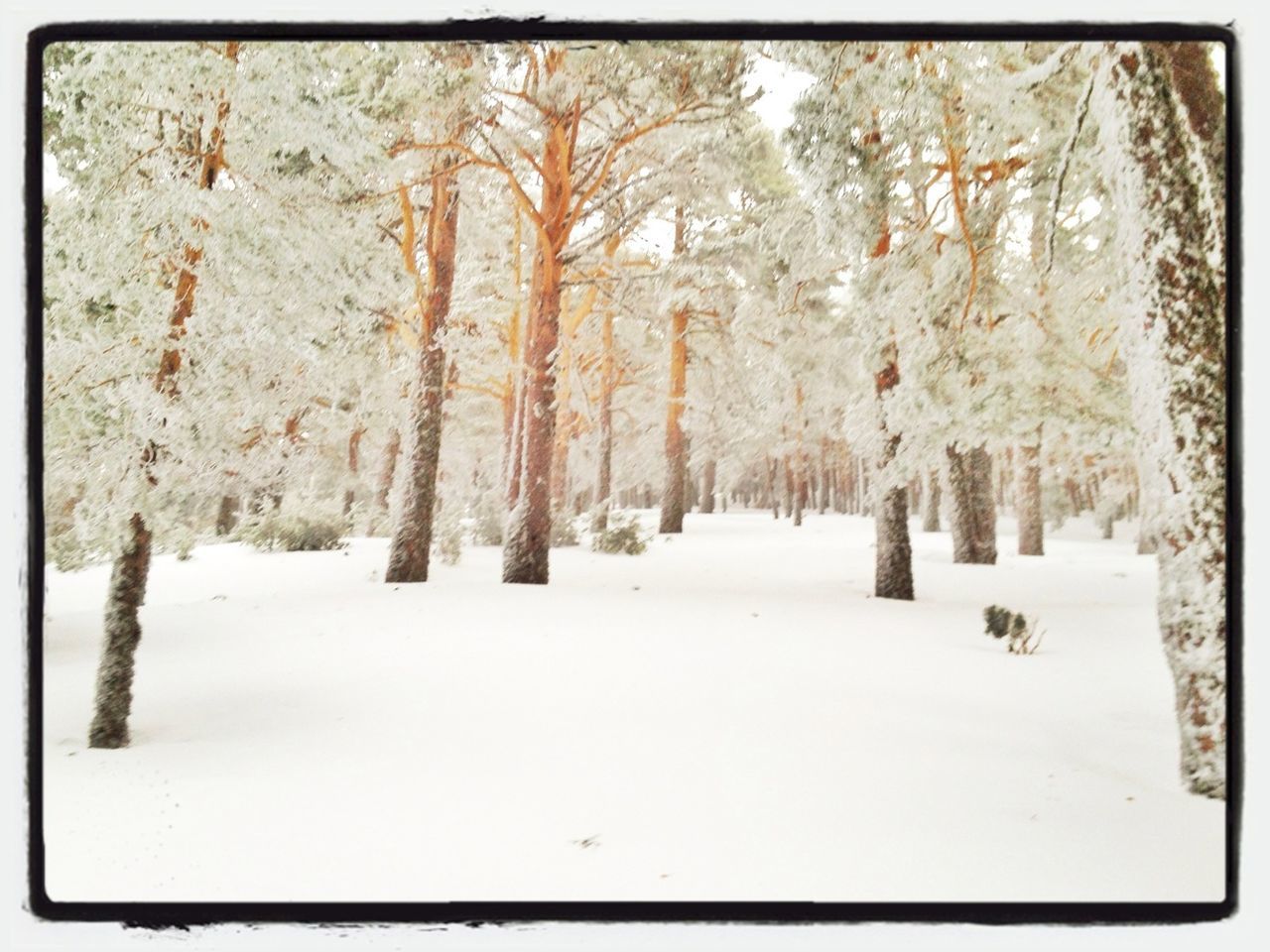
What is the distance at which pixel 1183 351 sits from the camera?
83.1 inches

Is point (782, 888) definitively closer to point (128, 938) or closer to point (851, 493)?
point (128, 938)

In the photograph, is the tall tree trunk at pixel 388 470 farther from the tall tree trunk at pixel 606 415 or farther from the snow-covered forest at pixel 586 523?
the tall tree trunk at pixel 606 415

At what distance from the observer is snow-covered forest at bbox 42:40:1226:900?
6.66 ft

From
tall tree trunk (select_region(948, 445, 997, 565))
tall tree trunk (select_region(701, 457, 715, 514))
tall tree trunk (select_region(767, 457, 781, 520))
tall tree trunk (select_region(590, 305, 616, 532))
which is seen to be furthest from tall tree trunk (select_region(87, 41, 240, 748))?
tall tree trunk (select_region(767, 457, 781, 520))

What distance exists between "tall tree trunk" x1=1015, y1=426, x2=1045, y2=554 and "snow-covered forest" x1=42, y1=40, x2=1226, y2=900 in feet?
0.14

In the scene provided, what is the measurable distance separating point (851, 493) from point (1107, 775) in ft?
9.61

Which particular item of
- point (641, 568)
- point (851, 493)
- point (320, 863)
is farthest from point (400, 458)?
point (851, 493)

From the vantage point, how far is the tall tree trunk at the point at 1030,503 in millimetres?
3289

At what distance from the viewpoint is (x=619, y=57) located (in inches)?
108

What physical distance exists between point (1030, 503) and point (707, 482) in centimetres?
285

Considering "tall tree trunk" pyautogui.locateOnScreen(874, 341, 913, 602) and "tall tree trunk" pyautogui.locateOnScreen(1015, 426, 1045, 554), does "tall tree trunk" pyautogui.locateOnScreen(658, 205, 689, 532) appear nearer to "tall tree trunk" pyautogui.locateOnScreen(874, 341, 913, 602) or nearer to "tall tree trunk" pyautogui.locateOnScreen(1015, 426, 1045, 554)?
"tall tree trunk" pyautogui.locateOnScreen(874, 341, 913, 602)

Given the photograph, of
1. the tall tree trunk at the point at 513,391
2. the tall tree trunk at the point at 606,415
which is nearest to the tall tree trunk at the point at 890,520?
the tall tree trunk at the point at 606,415

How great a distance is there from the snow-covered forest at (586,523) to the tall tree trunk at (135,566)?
0.01 metres

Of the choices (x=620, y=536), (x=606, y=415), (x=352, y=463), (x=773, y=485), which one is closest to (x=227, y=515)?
(x=352, y=463)
